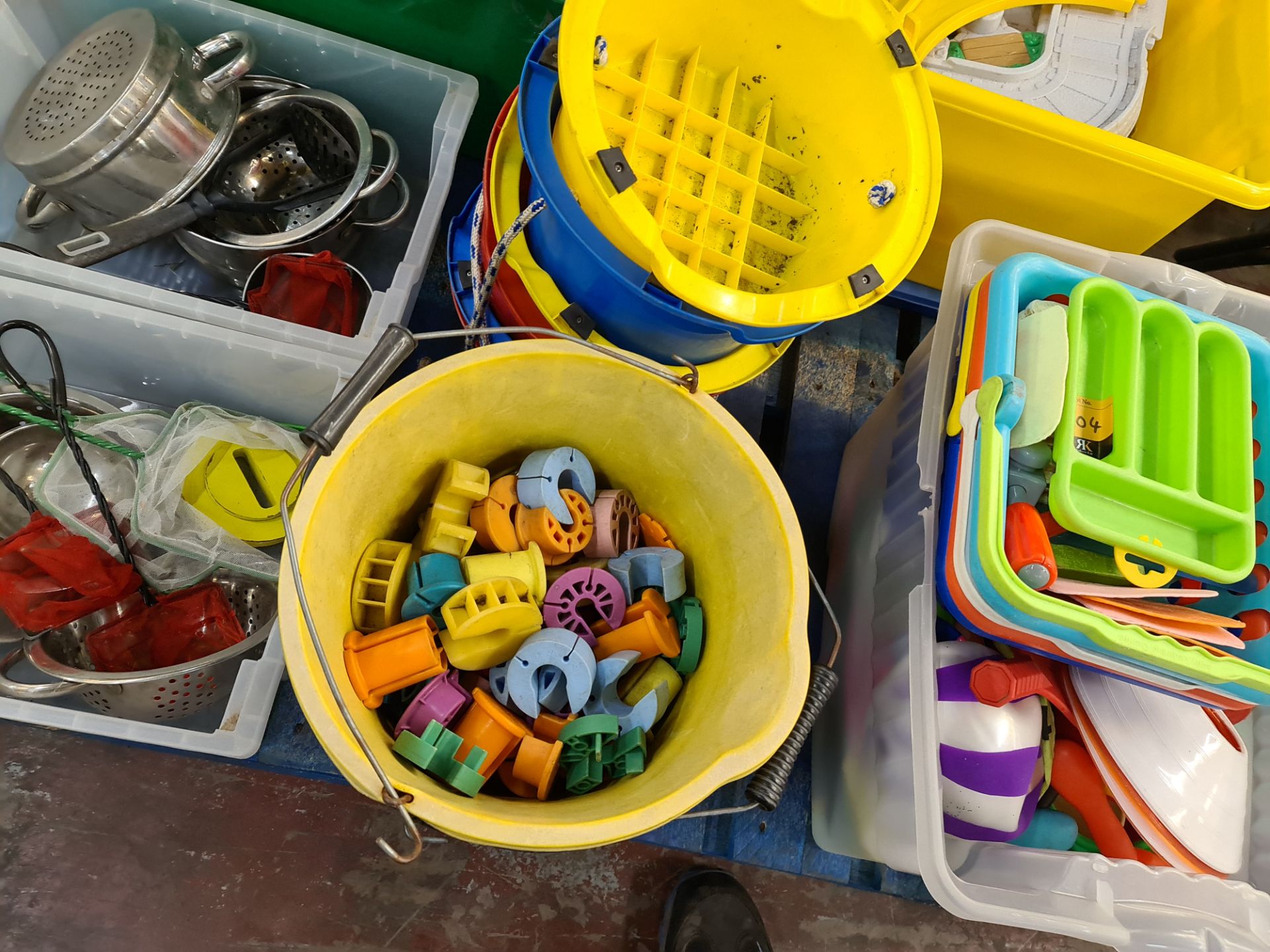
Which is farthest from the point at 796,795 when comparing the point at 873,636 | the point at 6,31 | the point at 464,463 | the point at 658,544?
the point at 6,31

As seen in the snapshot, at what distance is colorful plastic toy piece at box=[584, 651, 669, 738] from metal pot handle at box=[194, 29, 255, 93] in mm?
744

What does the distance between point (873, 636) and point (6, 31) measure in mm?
1164

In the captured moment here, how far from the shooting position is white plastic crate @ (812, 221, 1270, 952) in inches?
28.3

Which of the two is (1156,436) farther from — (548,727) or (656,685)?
(548,727)

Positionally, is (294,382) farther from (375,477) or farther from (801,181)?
(801,181)

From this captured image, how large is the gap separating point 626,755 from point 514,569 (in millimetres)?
201

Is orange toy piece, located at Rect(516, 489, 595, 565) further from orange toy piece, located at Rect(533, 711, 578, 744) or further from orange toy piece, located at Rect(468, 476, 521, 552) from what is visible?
orange toy piece, located at Rect(533, 711, 578, 744)

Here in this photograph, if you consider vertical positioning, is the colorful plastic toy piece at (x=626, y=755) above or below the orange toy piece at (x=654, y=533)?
below

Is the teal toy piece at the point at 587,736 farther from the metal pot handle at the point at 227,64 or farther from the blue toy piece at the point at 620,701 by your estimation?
the metal pot handle at the point at 227,64

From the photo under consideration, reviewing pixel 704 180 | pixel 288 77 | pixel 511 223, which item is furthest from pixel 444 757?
pixel 288 77

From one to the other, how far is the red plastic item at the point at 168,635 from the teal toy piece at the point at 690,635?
1.52ft

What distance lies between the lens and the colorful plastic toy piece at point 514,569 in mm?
733

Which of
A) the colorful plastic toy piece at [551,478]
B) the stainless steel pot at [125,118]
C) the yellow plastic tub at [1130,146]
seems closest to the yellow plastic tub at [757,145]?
the yellow plastic tub at [1130,146]

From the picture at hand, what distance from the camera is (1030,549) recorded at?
660 millimetres
